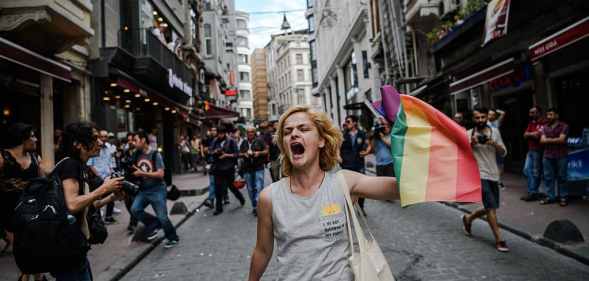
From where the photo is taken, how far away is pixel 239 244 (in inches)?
275

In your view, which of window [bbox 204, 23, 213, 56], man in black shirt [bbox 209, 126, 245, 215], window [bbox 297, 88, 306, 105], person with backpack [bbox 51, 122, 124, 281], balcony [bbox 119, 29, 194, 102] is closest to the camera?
person with backpack [bbox 51, 122, 124, 281]

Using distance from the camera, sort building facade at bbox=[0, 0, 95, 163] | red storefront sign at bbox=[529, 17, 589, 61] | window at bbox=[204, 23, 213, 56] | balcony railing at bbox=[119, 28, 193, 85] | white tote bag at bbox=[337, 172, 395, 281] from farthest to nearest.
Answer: window at bbox=[204, 23, 213, 56] → balcony railing at bbox=[119, 28, 193, 85] → building facade at bbox=[0, 0, 95, 163] → red storefront sign at bbox=[529, 17, 589, 61] → white tote bag at bbox=[337, 172, 395, 281]

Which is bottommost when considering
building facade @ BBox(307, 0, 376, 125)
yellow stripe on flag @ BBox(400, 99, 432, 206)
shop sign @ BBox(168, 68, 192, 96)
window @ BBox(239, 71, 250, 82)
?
yellow stripe on flag @ BBox(400, 99, 432, 206)

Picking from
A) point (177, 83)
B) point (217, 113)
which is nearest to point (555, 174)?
point (177, 83)

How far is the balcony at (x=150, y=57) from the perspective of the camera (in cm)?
1609

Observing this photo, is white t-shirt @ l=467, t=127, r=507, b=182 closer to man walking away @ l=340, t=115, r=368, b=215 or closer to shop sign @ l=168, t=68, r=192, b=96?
man walking away @ l=340, t=115, r=368, b=215

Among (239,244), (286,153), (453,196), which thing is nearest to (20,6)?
(239,244)

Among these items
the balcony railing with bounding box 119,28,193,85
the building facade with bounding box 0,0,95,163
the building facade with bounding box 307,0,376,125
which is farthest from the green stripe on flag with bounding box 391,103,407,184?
the building facade with bounding box 307,0,376,125

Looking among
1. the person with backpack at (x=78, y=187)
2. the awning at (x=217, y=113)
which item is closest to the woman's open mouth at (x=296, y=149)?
the person with backpack at (x=78, y=187)

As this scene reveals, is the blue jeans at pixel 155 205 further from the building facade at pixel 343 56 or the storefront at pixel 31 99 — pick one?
the building facade at pixel 343 56

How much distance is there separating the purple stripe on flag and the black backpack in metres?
2.21

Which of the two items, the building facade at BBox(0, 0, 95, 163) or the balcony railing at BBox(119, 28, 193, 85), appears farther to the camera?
the balcony railing at BBox(119, 28, 193, 85)

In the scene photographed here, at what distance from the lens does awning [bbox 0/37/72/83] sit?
7.43 meters

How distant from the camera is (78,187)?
127 inches
